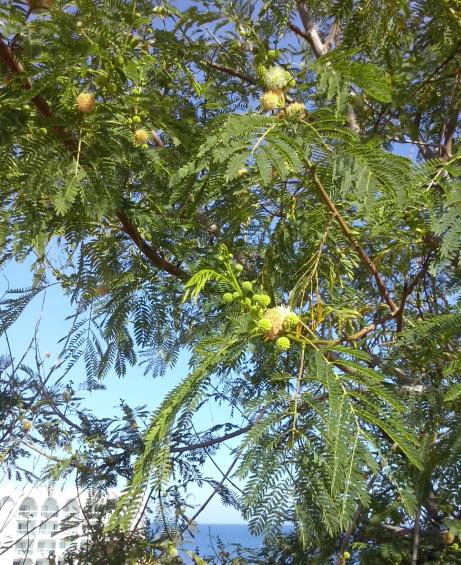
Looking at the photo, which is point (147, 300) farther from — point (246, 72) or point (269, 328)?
point (246, 72)

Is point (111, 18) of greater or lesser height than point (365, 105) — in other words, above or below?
below

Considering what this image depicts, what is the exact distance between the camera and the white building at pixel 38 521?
9.71 ft

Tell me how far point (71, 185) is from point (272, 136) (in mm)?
506

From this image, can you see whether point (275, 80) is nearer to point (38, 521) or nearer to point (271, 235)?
point (271, 235)

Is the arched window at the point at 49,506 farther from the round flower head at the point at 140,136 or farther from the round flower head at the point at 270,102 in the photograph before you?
the round flower head at the point at 270,102

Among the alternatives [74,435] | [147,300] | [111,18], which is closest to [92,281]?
[147,300]

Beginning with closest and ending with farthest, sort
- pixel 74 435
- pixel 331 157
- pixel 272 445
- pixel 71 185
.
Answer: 1. pixel 272 445
2. pixel 331 157
3. pixel 71 185
4. pixel 74 435

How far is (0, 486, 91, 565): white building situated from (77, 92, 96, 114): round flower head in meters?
2.01

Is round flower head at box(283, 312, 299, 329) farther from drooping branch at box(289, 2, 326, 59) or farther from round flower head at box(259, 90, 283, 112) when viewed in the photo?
drooping branch at box(289, 2, 326, 59)

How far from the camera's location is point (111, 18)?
1.67m

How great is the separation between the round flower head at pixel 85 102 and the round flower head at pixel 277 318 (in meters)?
0.69

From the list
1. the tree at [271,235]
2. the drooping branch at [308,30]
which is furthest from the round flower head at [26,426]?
the drooping branch at [308,30]

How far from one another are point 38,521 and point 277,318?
8.73ft

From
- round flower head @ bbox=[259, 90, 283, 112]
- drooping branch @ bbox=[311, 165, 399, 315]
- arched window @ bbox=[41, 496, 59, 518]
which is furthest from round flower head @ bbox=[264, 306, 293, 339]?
arched window @ bbox=[41, 496, 59, 518]
